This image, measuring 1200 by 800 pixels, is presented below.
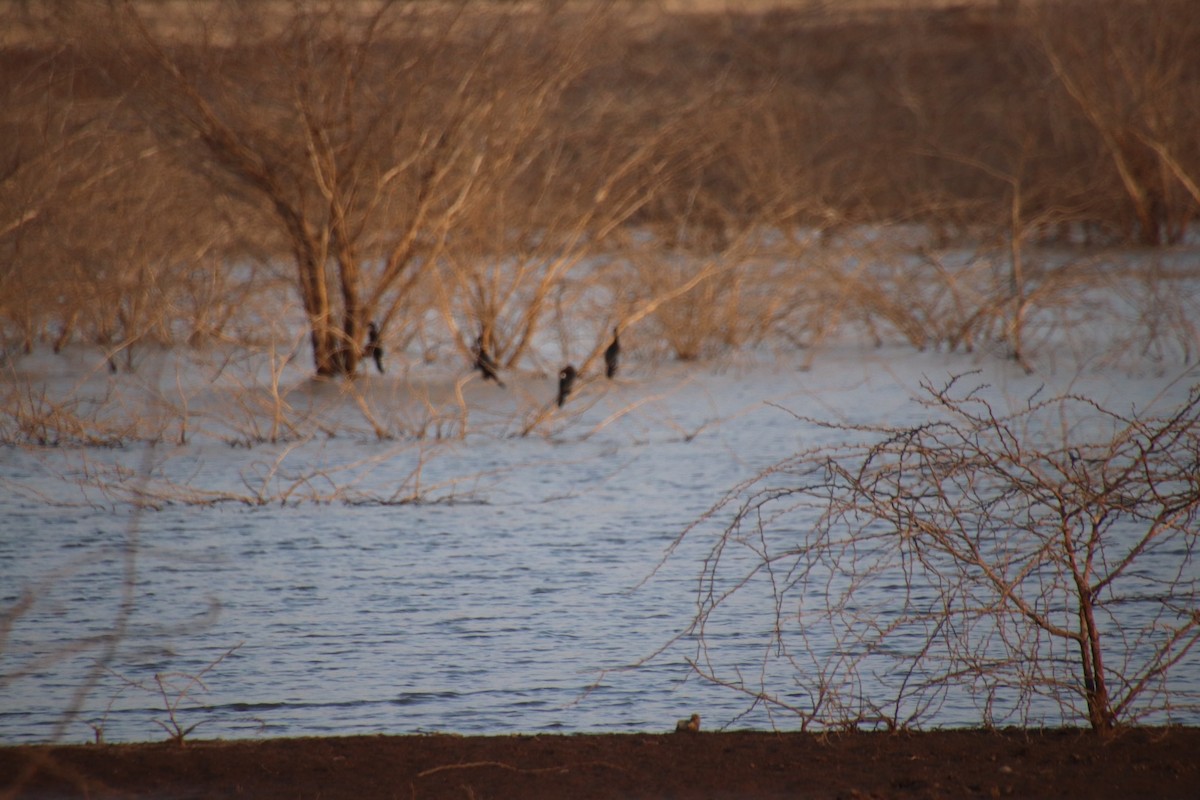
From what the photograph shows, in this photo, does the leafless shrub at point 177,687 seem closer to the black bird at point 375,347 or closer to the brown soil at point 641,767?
the brown soil at point 641,767

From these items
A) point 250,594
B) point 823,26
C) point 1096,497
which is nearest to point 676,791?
point 1096,497

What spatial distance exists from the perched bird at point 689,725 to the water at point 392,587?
285 mm

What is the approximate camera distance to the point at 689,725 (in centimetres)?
406

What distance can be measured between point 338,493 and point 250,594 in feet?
6.08

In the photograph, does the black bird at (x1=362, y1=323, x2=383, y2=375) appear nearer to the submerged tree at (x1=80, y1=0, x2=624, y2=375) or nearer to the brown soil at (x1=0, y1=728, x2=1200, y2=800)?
the submerged tree at (x1=80, y1=0, x2=624, y2=375)

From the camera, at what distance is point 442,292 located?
36.0ft

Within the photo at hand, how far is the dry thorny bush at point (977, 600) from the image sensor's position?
3.85m

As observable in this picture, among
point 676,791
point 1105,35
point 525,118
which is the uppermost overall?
point 1105,35

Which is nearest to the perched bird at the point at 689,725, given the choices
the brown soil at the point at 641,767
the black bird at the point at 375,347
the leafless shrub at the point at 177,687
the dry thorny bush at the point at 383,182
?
the brown soil at the point at 641,767

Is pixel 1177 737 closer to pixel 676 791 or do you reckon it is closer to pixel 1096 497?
pixel 1096 497

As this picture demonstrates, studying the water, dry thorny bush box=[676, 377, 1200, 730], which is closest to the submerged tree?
the water

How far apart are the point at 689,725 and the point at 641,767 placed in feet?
1.13

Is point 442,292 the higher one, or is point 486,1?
point 486,1

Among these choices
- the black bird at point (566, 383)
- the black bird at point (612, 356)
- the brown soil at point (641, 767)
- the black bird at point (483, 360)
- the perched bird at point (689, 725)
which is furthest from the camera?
the black bird at point (483, 360)
